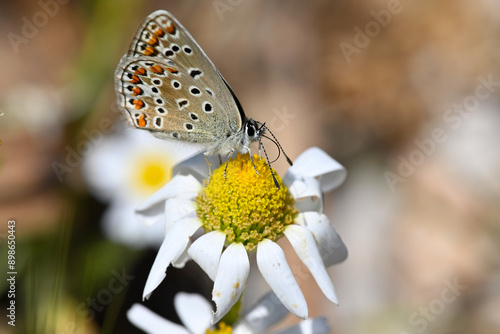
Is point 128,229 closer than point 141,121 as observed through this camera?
No

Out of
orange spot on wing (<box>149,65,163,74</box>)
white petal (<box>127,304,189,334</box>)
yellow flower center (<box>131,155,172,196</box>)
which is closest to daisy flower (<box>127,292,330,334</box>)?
white petal (<box>127,304,189,334</box>)

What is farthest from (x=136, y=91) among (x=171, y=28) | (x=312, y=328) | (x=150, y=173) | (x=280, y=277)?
(x=150, y=173)

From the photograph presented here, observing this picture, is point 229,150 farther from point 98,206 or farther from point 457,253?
point 457,253

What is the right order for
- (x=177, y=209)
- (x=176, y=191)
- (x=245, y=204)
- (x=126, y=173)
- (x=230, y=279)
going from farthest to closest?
(x=126, y=173) < (x=176, y=191) < (x=177, y=209) < (x=245, y=204) < (x=230, y=279)

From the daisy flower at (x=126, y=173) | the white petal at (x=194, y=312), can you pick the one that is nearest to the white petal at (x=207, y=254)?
the white petal at (x=194, y=312)

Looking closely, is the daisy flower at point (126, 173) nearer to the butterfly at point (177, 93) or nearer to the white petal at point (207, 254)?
the butterfly at point (177, 93)

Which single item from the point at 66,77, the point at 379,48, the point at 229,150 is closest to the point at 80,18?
the point at 66,77

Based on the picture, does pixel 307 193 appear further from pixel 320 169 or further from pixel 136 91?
pixel 136 91

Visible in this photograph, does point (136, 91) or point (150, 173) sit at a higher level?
point (136, 91)
